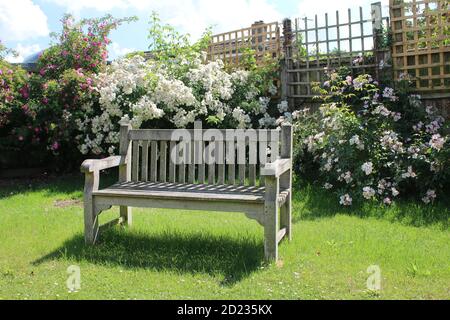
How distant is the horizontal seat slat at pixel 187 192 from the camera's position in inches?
153

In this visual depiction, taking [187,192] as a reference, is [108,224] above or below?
below

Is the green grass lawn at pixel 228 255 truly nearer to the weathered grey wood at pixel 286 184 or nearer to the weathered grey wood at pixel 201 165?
the weathered grey wood at pixel 286 184

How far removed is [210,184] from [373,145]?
2.53 m

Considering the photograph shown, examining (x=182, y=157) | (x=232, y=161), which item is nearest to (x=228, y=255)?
(x=232, y=161)

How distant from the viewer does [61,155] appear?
8359 mm

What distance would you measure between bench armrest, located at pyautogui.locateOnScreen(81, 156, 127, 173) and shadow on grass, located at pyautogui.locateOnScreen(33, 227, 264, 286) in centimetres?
64

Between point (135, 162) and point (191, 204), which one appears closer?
point (191, 204)

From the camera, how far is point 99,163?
442cm

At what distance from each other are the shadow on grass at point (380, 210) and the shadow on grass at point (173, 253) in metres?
1.25

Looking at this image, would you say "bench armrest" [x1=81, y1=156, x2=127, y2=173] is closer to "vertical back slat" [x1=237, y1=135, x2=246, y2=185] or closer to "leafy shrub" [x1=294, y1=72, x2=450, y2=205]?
"vertical back slat" [x1=237, y1=135, x2=246, y2=185]

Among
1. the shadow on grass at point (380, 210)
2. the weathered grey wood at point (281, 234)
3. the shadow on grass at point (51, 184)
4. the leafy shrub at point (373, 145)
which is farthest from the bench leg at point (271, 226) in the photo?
the shadow on grass at point (51, 184)

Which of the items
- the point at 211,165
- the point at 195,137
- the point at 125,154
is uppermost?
the point at 195,137

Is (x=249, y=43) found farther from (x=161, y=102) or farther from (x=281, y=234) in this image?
(x=281, y=234)

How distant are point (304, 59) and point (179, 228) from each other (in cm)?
495
